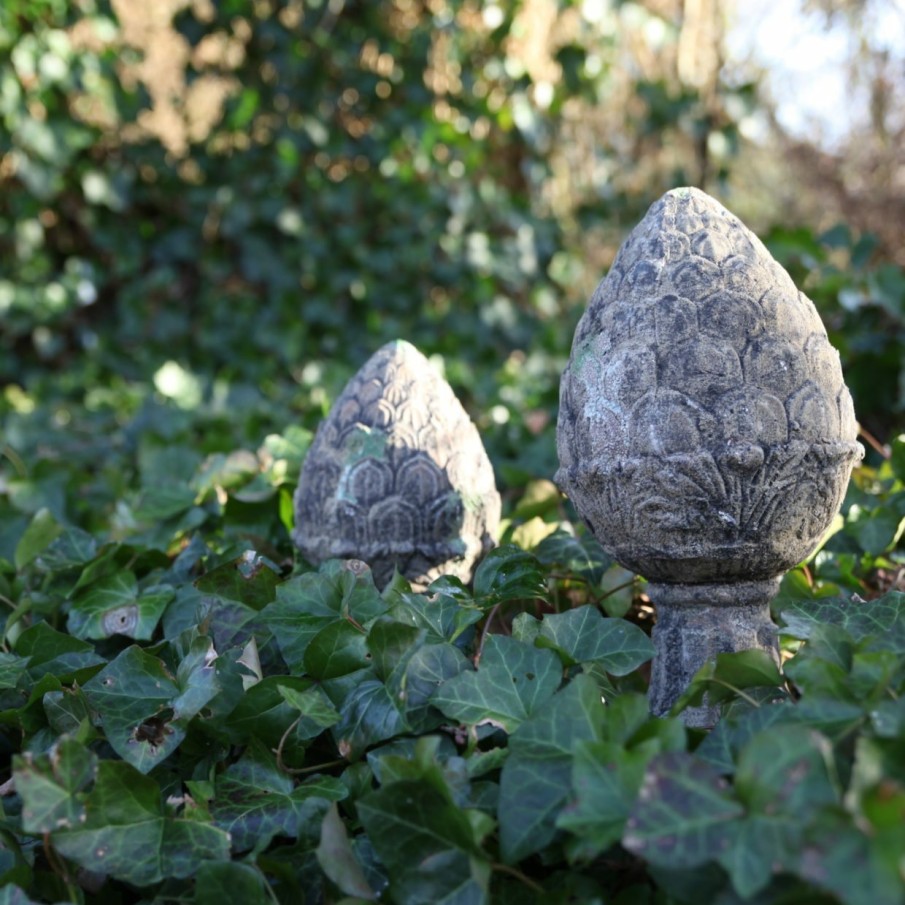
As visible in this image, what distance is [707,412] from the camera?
1301mm

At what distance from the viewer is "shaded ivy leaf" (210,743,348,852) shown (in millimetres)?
1147

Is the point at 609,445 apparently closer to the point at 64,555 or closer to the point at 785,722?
the point at 785,722

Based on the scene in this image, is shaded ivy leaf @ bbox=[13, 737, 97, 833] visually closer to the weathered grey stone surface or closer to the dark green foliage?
the dark green foliage

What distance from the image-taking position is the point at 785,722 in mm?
1008

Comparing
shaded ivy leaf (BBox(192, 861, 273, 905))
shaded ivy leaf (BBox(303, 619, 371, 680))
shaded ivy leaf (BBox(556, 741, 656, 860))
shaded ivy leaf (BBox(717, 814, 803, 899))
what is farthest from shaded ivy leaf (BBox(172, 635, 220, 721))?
shaded ivy leaf (BBox(717, 814, 803, 899))

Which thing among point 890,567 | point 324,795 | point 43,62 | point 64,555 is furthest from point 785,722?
point 43,62

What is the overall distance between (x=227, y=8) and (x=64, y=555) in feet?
12.2

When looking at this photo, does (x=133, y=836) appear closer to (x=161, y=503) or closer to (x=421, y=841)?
(x=421, y=841)

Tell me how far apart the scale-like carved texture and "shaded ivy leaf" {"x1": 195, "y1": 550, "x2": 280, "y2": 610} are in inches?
20.1

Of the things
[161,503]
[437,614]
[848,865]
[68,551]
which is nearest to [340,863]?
[437,614]

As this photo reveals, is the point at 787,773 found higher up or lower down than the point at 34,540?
higher up

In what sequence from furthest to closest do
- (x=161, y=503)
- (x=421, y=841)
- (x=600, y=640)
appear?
(x=161, y=503), (x=600, y=640), (x=421, y=841)

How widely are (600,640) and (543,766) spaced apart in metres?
0.30

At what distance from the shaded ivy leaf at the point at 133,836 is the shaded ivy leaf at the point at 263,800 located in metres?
0.06
